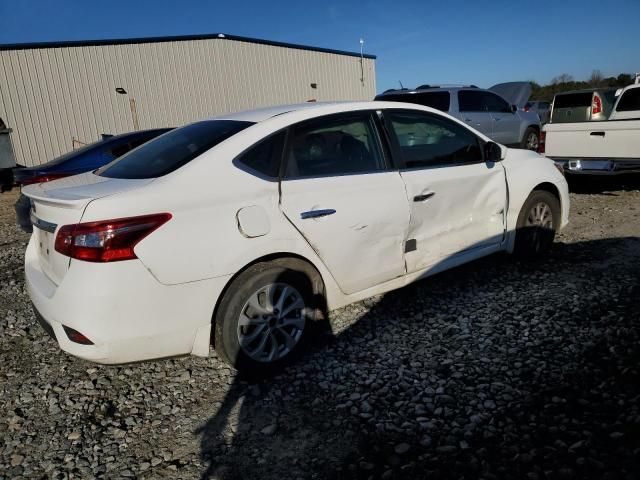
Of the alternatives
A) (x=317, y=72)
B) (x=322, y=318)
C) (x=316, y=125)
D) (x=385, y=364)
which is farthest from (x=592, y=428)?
(x=317, y=72)

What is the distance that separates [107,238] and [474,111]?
9.57 meters

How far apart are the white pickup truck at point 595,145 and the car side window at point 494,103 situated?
297cm

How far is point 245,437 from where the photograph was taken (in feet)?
8.45

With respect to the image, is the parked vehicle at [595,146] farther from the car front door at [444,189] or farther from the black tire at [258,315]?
the black tire at [258,315]

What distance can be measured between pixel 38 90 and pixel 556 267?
16.7 m

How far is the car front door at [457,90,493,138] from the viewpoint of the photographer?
10.3 meters

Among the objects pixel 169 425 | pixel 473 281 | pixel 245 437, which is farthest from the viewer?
pixel 473 281

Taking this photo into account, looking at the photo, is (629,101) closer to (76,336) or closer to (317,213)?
(317,213)

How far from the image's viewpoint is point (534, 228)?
4.69m

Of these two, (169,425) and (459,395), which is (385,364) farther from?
(169,425)

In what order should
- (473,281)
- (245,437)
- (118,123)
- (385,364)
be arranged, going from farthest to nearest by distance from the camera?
(118,123), (473,281), (385,364), (245,437)

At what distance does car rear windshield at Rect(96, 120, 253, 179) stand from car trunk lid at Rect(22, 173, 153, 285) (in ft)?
0.51

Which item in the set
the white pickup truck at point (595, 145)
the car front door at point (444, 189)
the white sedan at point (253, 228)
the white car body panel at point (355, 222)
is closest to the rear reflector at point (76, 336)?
the white sedan at point (253, 228)

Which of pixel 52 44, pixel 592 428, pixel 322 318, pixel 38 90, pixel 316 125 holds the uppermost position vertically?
pixel 52 44
